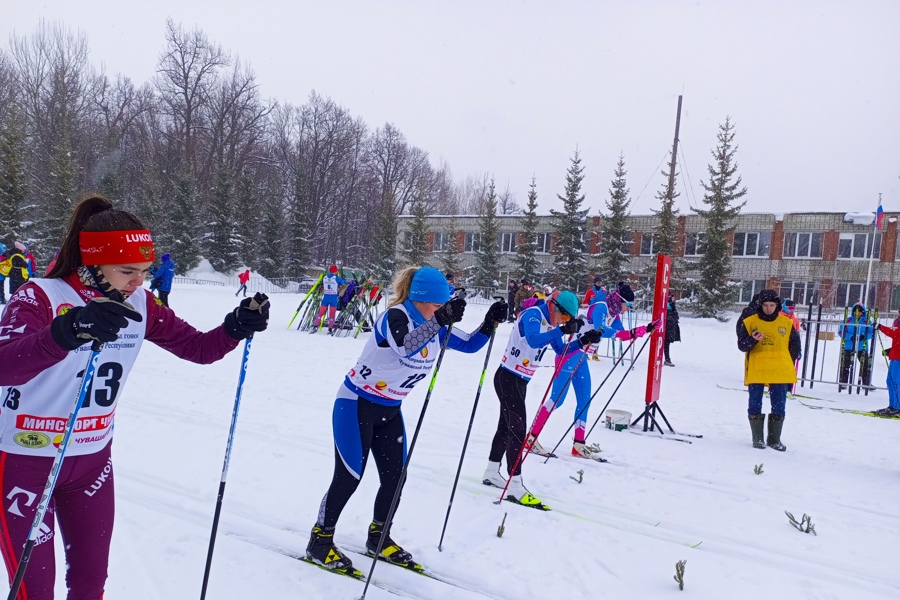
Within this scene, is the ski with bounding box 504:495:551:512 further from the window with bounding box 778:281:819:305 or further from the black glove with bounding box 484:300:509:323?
the window with bounding box 778:281:819:305

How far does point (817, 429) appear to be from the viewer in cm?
811

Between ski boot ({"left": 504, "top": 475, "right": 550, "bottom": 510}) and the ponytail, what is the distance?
3.70 m

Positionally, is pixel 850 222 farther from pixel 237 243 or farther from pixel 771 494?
pixel 237 243

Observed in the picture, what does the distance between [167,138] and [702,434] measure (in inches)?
1881

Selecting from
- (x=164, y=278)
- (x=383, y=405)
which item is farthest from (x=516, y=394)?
(x=164, y=278)

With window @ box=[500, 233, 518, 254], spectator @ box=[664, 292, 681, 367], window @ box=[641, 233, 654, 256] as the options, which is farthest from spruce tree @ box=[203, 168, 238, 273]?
spectator @ box=[664, 292, 681, 367]

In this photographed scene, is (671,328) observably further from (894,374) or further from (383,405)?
(383,405)

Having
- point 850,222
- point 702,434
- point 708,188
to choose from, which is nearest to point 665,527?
point 702,434

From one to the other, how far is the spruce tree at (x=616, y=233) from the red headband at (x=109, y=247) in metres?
32.4

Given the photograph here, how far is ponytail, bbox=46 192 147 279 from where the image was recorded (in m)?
1.99

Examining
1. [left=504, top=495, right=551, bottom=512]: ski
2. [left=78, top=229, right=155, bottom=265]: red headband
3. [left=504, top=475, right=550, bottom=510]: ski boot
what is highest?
[left=78, top=229, right=155, bottom=265]: red headband

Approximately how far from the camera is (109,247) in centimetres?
199

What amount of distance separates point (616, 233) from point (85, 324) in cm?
3302

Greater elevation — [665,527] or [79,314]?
[79,314]
